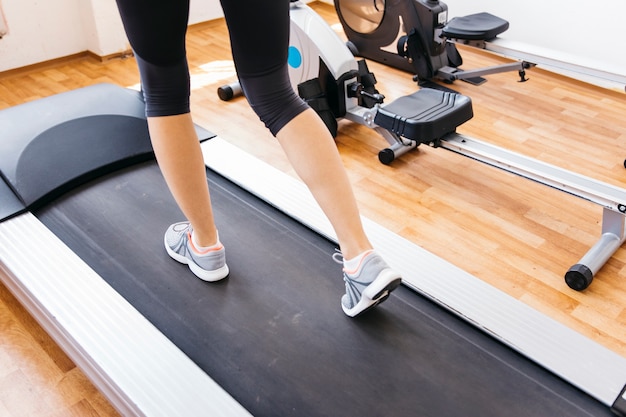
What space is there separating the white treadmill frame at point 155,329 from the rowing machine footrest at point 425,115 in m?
0.42

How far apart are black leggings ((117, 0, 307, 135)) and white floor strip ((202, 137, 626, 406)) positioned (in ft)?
1.90

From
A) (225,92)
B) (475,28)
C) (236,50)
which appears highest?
(236,50)

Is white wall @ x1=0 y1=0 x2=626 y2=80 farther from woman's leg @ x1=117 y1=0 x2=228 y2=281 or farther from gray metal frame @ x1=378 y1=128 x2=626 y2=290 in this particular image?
woman's leg @ x1=117 y1=0 x2=228 y2=281

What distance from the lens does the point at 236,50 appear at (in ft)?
3.51

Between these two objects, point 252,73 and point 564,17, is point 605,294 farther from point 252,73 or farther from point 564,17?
point 564,17

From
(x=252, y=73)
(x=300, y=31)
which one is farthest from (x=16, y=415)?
(x=300, y=31)

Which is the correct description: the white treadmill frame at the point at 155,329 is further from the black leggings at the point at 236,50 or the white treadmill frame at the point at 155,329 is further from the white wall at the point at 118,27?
the white wall at the point at 118,27

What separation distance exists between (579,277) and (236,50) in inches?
42.9

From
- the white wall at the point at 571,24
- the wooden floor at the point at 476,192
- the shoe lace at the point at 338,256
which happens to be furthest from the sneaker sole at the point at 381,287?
the white wall at the point at 571,24

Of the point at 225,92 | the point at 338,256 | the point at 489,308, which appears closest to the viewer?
the point at 489,308

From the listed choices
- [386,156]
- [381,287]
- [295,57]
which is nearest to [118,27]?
[295,57]

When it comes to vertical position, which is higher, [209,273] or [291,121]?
[291,121]

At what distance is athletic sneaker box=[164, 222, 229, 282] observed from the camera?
1385 mm

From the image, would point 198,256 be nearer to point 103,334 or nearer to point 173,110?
point 103,334
